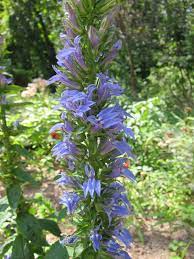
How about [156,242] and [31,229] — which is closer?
[31,229]

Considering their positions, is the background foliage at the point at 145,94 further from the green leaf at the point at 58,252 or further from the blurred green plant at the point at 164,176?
the green leaf at the point at 58,252

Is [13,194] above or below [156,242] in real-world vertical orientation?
above

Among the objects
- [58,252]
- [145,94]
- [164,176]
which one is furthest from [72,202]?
[145,94]

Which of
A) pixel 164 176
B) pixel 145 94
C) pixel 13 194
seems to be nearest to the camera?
pixel 13 194

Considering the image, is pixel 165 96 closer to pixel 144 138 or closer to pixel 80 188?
pixel 144 138

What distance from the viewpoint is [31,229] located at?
268 cm

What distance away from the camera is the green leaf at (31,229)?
2.65 metres

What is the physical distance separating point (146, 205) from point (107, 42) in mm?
2486

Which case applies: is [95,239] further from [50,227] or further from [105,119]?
[50,227]

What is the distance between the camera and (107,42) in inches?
72.3

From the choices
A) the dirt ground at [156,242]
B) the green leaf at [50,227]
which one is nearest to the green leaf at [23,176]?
the green leaf at [50,227]

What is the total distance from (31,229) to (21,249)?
0.14 metres

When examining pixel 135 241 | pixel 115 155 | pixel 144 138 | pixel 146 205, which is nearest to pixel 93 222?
pixel 115 155

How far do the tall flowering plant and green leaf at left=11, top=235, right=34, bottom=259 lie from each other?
76cm
